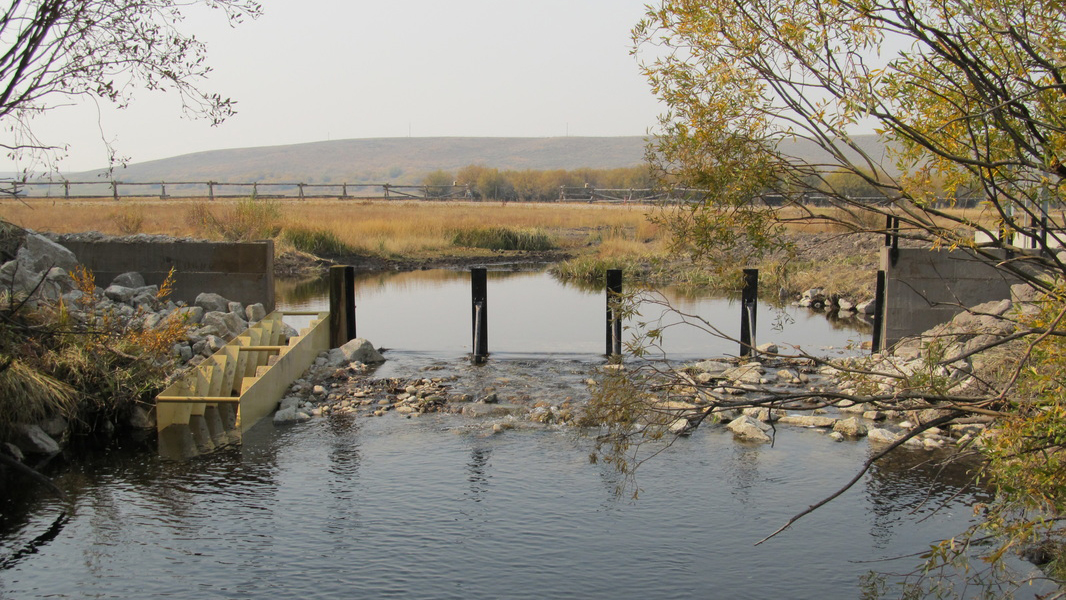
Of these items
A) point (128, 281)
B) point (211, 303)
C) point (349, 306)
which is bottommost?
point (349, 306)

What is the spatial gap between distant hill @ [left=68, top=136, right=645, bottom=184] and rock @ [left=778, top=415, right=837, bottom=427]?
137710 millimetres

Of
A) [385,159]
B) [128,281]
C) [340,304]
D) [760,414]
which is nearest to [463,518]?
[760,414]

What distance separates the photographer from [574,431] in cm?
1077

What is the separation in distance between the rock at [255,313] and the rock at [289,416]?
4.02 metres

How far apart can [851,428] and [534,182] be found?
6968 cm

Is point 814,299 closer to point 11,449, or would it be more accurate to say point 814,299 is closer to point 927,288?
point 927,288

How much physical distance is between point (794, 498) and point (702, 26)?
4507 millimetres

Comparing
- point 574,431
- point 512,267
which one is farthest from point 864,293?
point 574,431

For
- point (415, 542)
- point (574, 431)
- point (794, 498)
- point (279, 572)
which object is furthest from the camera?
point (574, 431)

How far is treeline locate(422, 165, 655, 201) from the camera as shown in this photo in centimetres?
7531

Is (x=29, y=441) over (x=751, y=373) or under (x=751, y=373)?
under

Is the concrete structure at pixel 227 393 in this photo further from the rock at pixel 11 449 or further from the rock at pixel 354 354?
the rock at pixel 11 449

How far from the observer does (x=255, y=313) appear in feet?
49.4

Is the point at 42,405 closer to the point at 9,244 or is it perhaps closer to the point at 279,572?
the point at 279,572
